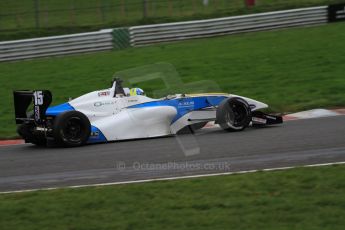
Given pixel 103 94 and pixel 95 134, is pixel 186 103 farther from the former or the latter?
pixel 95 134

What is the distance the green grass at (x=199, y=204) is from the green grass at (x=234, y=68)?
4.37m

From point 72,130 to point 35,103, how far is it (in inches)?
27.2

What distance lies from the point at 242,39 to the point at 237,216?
18021 mm

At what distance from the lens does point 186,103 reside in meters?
11.1

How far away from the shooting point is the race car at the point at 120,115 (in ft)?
34.9

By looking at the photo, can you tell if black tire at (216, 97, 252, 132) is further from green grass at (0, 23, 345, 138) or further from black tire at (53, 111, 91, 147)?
black tire at (53, 111, 91, 147)

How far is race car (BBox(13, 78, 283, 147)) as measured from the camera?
34.9ft

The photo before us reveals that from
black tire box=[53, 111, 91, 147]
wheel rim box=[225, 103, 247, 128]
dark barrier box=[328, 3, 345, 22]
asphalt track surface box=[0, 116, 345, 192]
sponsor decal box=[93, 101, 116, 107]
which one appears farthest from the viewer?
dark barrier box=[328, 3, 345, 22]

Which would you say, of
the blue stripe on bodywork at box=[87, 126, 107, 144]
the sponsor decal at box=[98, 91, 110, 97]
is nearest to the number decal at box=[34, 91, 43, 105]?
the blue stripe on bodywork at box=[87, 126, 107, 144]

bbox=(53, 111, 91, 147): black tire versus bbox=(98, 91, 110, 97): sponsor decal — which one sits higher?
bbox=(98, 91, 110, 97): sponsor decal

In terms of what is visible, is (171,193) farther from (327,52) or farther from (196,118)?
(327,52)

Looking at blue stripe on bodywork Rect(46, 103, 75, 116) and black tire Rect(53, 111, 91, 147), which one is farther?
blue stripe on bodywork Rect(46, 103, 75, 116)

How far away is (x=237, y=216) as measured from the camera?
19.5 ft

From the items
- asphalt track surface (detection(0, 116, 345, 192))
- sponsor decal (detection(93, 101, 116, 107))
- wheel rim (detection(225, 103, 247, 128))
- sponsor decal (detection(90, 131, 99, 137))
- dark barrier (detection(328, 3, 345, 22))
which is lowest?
asphalt track surface (detection(0, 116, 345, 192))
